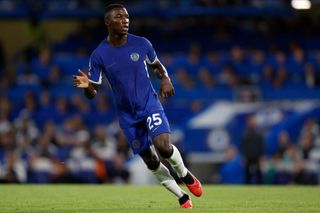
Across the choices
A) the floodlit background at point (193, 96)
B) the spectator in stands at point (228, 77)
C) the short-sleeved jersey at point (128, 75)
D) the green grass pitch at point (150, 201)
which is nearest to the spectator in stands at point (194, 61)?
the floodlit background at point (193, 96)

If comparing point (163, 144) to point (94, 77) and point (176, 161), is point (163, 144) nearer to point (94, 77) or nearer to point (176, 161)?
point (176, 161)

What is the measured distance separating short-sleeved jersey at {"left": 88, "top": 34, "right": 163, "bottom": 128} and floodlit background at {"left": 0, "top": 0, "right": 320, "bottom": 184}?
31.2 ft

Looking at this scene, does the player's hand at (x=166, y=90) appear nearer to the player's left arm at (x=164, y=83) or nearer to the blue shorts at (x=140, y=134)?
the player's left arm at (x=164, y=83)

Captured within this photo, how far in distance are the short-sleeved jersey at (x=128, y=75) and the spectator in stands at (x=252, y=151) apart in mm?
10252

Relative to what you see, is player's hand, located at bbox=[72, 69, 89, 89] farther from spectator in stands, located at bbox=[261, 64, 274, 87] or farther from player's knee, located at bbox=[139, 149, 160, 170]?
spectator in stands, located at bbox=[261, 64, 274, 87]

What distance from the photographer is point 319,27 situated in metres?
28.0

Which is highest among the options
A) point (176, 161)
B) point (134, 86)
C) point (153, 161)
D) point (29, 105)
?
point (134, 86)

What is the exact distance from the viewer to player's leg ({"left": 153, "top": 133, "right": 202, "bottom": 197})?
409 inches

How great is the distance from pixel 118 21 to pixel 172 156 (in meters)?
1.76

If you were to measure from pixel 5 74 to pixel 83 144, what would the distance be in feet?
28.3

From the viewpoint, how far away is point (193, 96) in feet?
85.7

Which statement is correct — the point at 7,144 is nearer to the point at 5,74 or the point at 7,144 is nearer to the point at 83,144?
the point at 83,144

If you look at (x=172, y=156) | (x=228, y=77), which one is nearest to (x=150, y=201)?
(x=172, y=156)

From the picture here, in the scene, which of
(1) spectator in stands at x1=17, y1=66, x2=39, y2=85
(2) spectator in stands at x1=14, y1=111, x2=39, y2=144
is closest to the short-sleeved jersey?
(2) spectator in stands at x1=14, y1=111, x2=39, y2=144
